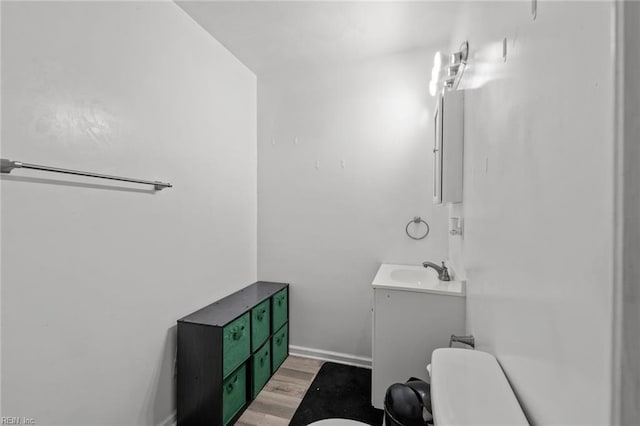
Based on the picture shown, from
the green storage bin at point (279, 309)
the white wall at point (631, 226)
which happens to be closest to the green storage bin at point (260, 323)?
the green storage bin at point (279, 309)

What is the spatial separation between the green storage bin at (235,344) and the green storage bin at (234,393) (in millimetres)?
62

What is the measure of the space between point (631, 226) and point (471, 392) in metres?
0.62

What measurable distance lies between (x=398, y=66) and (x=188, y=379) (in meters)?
2.64

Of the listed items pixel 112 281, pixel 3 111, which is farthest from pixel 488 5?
pixel 112 281

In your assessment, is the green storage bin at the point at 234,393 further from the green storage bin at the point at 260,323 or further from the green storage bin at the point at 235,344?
the green storage bin at the point at 260,323

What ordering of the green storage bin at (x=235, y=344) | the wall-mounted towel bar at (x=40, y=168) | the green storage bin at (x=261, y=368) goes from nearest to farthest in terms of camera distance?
the wall-mounted towel bar at (x=40, y=168)
the green storage bin at (x=235, y=344)
the green storage bin at (x=261, y=368)

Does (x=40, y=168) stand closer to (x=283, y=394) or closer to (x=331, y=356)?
(x=283, y=394)

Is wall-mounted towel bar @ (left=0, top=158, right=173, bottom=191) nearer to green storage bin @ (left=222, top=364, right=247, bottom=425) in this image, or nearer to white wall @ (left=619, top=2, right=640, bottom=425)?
green storage bin @ (left=222, top=364, right=247, bottom=425)

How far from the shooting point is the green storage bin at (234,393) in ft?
5.49

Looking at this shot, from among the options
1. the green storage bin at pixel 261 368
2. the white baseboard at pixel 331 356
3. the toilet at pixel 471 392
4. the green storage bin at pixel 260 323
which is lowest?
the white baseboard at pixel 331 356

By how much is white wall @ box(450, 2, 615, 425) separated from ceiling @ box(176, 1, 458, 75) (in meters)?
0.87

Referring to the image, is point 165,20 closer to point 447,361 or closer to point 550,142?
point 550,142

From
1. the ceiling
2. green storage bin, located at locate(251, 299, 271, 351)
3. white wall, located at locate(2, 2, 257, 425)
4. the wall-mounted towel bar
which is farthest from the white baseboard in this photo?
the ceiling

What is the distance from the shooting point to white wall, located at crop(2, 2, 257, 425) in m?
Answer: 1.04
